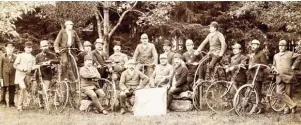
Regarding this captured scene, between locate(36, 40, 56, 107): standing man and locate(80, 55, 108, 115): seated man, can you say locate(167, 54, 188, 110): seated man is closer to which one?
locate(80, 55, 108, 115): seated man

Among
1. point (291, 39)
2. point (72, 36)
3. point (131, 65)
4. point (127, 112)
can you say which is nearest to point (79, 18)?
point (72, 36)

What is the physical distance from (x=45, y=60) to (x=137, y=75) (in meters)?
1.07

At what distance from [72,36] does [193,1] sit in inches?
67.7

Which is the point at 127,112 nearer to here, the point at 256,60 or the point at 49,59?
the point at 49,59

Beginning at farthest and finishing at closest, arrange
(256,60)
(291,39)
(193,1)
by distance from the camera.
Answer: (193,1), (291,39), (256,60)

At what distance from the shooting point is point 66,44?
5152mm

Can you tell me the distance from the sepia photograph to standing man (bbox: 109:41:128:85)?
1cm

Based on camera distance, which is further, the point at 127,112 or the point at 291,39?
the point at 291,39

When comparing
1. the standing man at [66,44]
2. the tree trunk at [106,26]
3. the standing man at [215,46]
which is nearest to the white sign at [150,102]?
the standing man at [215,46]

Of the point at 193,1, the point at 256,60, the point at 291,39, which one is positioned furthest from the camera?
the point at 193,1

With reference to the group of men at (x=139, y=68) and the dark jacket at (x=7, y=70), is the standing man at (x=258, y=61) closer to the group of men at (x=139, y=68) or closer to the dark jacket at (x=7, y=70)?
the group of men at (x=139, y=68)

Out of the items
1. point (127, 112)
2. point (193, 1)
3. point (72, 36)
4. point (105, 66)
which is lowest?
point (127, 112)

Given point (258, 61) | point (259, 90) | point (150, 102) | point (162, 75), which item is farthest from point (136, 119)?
point (258, 61)

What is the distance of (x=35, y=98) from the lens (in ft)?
17.0
